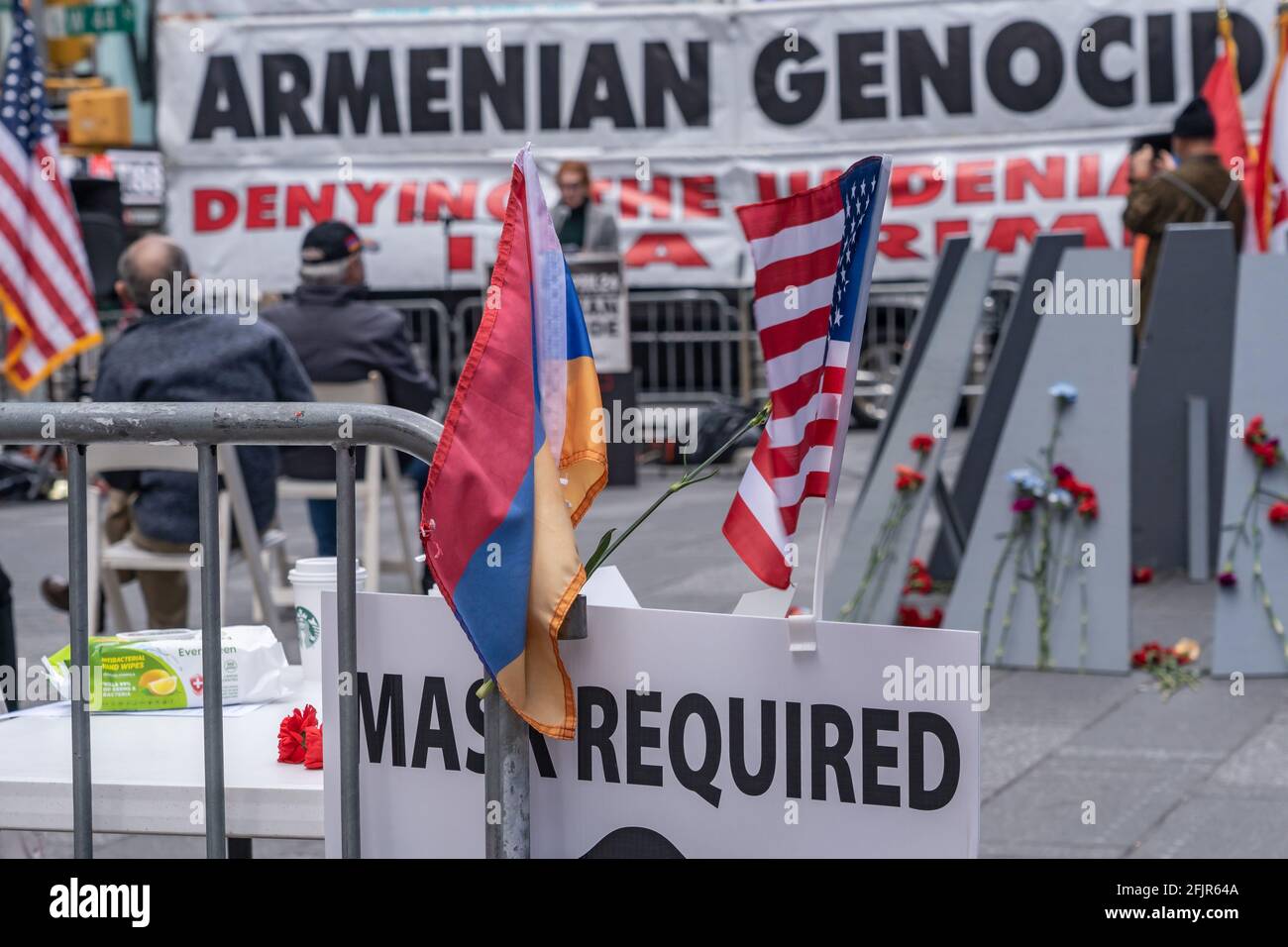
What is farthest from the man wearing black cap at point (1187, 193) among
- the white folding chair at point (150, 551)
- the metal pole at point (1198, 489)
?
the white folding chair at point (150, 551)

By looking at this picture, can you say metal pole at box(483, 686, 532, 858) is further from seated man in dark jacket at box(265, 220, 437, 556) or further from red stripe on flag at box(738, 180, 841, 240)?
seated man in dark jacket at box(265, 220, 437, 556)

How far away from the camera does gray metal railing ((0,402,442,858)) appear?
2350 mm

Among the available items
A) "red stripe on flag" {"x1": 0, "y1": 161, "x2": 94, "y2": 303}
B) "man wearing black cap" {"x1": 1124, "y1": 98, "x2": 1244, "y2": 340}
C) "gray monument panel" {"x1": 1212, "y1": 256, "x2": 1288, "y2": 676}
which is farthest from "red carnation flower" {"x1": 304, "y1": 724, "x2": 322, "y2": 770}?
"red stripe on flag" {"x1": 0, "y1": 161, "x2": 94, "y2": 303}

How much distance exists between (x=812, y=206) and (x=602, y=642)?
Answer: 0.61 meters

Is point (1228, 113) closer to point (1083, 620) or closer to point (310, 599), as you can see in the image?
point (1083, 620)

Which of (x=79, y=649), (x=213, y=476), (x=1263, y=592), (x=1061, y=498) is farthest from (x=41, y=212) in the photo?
(x=213, y=476)

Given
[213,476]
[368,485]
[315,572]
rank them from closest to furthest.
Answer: [213,476], [315,572], [368,485]

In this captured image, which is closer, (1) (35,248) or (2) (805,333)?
(2) (805,333)

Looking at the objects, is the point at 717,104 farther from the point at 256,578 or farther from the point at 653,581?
the point at 256,578

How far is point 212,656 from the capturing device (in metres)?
2.46

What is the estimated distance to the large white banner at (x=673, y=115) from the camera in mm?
13867

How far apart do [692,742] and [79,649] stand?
909 mm

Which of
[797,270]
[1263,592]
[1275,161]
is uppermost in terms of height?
[1275,161]
